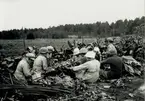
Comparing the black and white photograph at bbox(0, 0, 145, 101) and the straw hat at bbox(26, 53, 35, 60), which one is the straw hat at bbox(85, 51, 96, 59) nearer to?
the black and white photograph at bbox(0, 0, 145, 101)

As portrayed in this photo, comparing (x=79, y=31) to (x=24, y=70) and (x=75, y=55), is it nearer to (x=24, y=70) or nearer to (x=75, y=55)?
(x=75, y=55)

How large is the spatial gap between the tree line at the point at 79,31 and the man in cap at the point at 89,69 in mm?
517

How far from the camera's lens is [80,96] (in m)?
4.63

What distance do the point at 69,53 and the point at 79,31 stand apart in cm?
52

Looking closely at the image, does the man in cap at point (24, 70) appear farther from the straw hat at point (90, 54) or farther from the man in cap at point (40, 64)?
the straw hat at point (90, 54)

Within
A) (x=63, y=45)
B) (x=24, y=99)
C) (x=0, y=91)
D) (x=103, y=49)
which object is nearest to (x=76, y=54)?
(x=63, y=45)

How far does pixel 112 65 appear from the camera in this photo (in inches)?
202

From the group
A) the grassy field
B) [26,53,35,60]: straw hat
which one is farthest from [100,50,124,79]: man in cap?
[26,53,35,60]: straw hat

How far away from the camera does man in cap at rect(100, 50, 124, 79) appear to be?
5.04 metres

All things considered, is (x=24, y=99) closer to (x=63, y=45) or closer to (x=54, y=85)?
(x=54, y=85)

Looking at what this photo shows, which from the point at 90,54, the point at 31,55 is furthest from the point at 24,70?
the point at 90,54

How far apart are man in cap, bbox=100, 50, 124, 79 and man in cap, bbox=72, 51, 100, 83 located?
0.30 m

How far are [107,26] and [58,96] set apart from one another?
1.83m

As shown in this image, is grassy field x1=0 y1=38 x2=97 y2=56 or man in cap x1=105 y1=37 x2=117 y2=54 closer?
grassy field x1=0 y1=38 x2=97 y2=56
